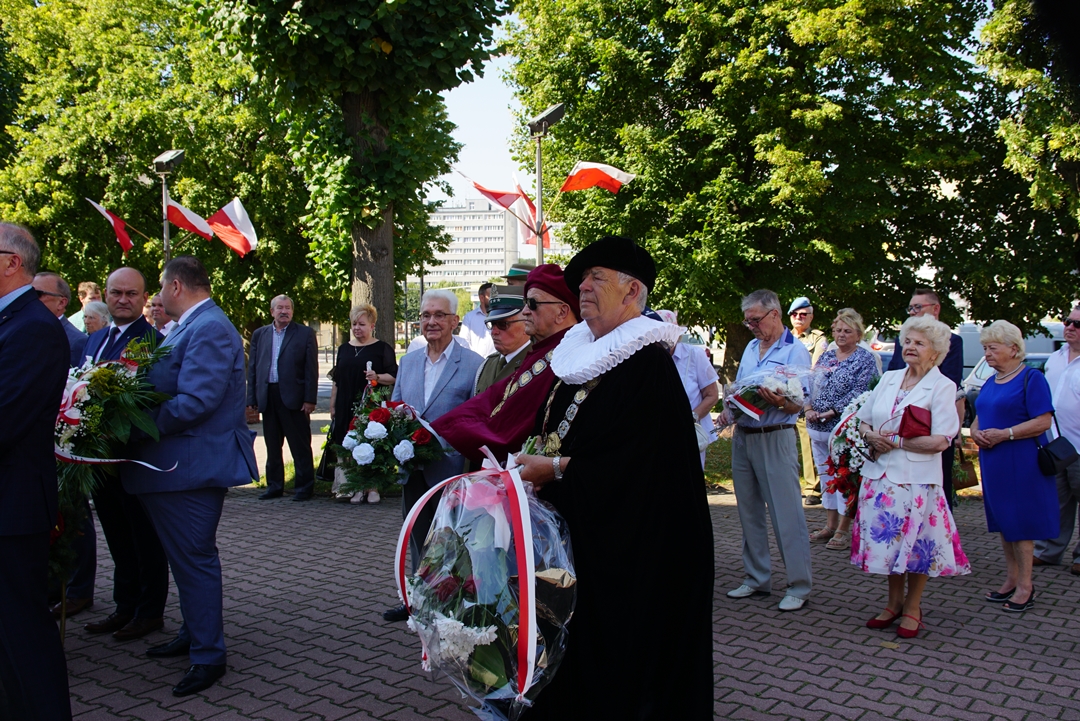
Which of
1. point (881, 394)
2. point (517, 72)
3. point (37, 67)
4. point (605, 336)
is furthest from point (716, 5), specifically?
point (37, 67)

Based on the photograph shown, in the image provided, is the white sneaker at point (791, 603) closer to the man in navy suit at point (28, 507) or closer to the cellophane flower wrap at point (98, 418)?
the cellophane flower wrap at point (98, 418)

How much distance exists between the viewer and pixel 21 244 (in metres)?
3.88

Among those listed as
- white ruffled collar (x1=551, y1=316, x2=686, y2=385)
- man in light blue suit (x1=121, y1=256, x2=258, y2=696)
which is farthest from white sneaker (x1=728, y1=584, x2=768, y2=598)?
man in light blue suit (x1=121, y1=256, x2=258, y2=696)

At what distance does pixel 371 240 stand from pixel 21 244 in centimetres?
618

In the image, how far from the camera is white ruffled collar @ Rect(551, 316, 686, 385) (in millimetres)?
3463

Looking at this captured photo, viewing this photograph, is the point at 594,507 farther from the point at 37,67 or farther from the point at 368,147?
the point at 37,67

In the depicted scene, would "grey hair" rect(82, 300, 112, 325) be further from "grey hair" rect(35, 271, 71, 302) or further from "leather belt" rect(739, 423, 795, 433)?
"leather belt" rect(739, 423, 795, 433)

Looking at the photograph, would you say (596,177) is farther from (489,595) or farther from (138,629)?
(489,595)

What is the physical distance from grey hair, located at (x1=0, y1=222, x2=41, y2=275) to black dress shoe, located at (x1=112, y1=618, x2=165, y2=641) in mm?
2523

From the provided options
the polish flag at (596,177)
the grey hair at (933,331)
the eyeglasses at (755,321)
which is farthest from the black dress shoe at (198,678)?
the polish flag at (596,177)

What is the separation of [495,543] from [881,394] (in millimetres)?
3552

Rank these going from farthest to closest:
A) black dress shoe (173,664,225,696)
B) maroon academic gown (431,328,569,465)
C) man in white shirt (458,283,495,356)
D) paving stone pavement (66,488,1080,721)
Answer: man in white shirt (458,283,495,356)
black dress shoe (173,664,225,696)
paving stone pavement (66,488,1080,721)
maroon academic gown (431,328,569,465)

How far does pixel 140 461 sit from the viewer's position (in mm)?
4461

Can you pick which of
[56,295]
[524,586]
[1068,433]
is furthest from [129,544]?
[1068,433]
